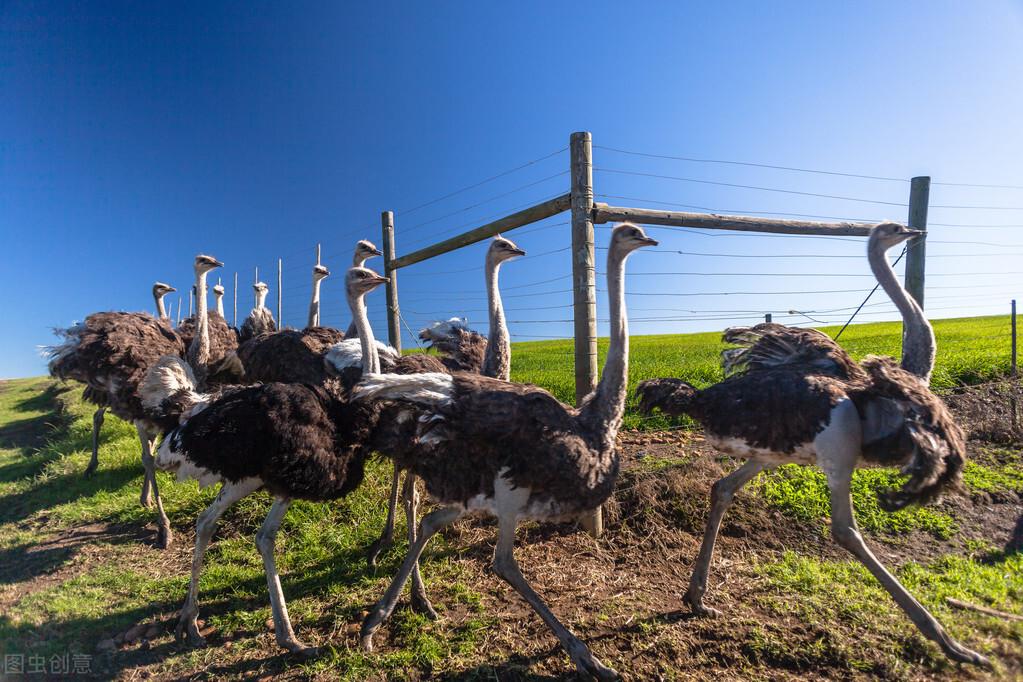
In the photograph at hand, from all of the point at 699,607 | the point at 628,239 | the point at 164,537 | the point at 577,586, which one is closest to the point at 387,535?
the point at 577,586

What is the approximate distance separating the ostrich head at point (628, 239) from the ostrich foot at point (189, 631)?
3.20 m

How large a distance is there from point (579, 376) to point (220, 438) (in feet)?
7.58

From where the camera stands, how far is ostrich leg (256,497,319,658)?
2793mm

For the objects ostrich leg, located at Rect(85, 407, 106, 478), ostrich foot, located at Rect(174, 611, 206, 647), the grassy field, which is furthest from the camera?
ostrich leg, located at Rect(85, 407, 106, 478)

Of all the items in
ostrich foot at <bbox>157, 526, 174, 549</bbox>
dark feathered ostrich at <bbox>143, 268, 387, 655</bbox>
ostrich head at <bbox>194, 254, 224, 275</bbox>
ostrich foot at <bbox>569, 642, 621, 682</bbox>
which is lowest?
ostrich foot at <bbox>157, 526, 174, 549</bbox>

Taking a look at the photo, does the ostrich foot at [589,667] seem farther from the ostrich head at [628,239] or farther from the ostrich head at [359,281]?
the ostrich head at [359,281]

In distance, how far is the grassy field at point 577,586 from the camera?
8.67 ft

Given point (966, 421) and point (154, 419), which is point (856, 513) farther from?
point (154, 419)

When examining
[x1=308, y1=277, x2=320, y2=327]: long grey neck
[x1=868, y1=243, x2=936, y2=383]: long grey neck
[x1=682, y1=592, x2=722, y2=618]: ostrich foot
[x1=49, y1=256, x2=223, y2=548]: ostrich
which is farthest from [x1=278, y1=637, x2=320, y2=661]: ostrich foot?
[x1=308, y1=277, x2=320, y2=327]: long grey neck

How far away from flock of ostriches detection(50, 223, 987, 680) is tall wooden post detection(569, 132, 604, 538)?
627 mm

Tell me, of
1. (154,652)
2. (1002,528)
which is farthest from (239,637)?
(1002,528)

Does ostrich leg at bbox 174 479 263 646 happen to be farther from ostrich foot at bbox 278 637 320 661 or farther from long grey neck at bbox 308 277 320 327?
long grey neck at bbox 308 277 320 327

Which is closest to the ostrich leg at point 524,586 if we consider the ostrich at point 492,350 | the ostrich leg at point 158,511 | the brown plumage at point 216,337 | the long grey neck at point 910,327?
the ostrich at point 492,350

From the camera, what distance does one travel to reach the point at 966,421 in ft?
18.1
